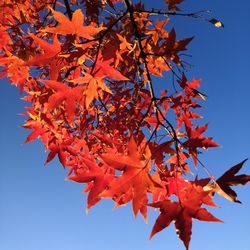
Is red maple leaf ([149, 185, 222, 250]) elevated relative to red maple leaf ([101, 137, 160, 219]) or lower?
lower

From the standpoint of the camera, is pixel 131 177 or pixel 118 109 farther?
pixel 118 109

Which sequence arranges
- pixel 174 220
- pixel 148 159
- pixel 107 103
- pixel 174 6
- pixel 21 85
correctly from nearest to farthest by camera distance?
pixel 174 220
pixel 148 159
pixel 174 6
pixel 21 85
pixel 107 103

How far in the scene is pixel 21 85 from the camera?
3779mm

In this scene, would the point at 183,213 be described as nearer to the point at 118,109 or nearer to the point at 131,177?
the point at 131,177

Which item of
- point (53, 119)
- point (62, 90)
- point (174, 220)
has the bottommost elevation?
point (174, 220)

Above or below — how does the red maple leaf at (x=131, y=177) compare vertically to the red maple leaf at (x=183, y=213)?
above

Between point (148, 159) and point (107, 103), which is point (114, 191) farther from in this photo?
point (107, 103)

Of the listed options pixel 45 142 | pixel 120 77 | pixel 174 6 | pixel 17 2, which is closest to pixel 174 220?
pixel 120 77

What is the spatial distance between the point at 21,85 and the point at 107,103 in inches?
37.7

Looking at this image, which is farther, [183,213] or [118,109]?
[118,109]

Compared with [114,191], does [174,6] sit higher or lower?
higher

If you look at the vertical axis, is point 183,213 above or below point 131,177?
below

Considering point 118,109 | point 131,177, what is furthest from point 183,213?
point 118,109

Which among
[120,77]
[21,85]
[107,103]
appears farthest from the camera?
[107,103]
